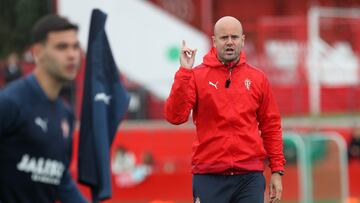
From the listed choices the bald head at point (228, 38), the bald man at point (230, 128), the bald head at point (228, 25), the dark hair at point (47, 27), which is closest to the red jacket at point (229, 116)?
the bald man at point (230, 128)

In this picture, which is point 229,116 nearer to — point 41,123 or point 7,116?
point 41,123

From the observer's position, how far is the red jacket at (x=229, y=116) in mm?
5594

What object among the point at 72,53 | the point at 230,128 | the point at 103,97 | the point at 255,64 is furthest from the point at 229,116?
the point at 255,64

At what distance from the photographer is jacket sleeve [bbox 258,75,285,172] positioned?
5.67 meters

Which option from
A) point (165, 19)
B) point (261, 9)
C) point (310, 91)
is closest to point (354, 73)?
point (310, 91)

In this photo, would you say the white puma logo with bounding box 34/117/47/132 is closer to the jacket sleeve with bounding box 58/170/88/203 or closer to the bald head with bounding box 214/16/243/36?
the jacket sleeve with bounding box 58/170/88/203

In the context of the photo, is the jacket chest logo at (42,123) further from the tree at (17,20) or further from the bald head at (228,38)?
the tree at (17,20)

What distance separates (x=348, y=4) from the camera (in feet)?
86.6

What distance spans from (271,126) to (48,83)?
53.0 inches

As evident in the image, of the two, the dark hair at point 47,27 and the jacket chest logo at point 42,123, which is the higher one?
the dark hair at point 47,27

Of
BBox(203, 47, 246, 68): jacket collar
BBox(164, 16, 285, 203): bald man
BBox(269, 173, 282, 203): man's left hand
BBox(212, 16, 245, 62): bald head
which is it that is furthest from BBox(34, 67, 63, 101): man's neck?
BBox(269, 173, 282, 203): man's left hand

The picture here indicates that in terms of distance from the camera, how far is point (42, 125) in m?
5.89

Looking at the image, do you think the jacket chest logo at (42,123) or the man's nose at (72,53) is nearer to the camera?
the jacket chest logo at (42,123)

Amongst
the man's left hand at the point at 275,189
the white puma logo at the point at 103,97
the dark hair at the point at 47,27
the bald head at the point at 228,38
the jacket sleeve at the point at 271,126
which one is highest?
the dark hair at the point at 47,27
